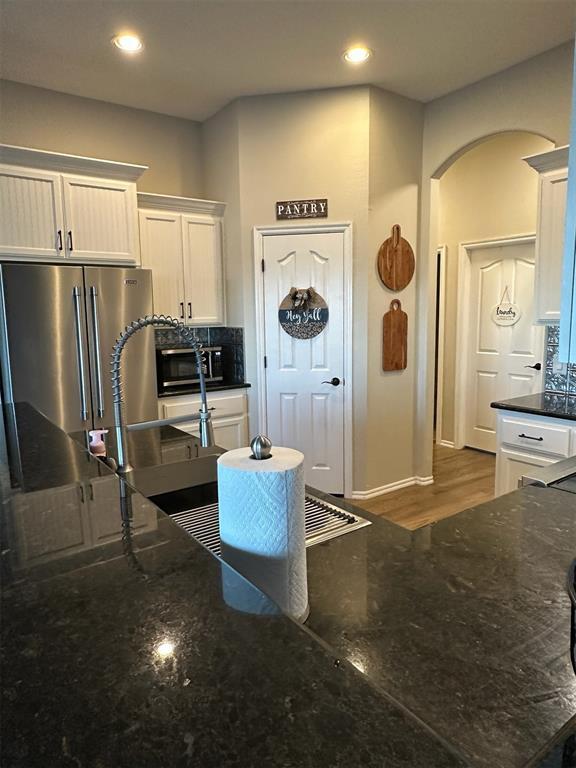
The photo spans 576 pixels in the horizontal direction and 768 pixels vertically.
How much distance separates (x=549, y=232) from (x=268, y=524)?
2922 millimetres

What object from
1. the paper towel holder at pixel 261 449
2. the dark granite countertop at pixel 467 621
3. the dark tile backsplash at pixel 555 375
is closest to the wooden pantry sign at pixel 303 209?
the dark tile backsplash at pixel 555 375

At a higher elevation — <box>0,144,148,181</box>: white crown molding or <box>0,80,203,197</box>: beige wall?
<box>0,80,203,197</box>: beige wall

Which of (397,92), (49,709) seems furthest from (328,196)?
(49,709)

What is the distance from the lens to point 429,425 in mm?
4113

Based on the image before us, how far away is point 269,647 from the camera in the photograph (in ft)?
1.77

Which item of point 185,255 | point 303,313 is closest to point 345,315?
point 303,313

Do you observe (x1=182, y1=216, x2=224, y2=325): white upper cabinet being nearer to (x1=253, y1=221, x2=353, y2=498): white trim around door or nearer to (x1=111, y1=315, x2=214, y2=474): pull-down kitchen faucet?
(x1=253, y1=221, x2=353, y2=498): white trim around door

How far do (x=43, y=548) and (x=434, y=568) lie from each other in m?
0.72

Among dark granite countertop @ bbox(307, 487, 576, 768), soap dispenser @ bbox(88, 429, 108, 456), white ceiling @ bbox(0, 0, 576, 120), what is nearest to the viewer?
dark granite countertop @ bbox(307, 487, 576, 768)

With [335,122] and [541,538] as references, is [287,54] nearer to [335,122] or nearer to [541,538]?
[335,122]

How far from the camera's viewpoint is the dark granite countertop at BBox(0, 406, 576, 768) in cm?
41

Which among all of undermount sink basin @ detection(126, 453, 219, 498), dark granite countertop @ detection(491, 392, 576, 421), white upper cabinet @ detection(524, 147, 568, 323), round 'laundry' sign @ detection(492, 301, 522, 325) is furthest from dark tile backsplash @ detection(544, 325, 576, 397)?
undermount sink basin @ detection(126, 453, 219, 498)

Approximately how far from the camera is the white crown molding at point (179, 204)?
3682 mm

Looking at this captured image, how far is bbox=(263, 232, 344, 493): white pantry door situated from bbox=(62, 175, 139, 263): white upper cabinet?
1010 millimetres
